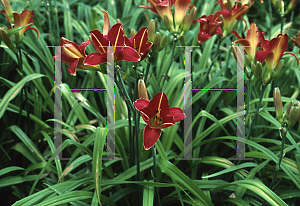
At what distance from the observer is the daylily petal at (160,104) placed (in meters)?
0.88

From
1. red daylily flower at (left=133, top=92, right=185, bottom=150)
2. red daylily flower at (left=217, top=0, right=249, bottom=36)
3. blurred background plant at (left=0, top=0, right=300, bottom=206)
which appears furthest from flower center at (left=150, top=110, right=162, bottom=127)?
red daylily flower at (left=217, top=0, right=249, bottom=36)

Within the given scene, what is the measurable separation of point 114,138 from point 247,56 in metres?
0.73

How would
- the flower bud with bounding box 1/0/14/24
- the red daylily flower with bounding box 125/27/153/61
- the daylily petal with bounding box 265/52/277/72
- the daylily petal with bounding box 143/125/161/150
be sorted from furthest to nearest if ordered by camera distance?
the flower bud with bounding box 1/0/14/24
the daylily petal with bounding box 265/52/277/72
the red daylily flower with bounding box 125/27/153/61
the daylily petal with bounding box 143/125/161/150

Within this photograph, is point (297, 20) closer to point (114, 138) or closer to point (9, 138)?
point (114, 138)

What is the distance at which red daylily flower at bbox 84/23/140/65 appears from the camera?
2.84 feet

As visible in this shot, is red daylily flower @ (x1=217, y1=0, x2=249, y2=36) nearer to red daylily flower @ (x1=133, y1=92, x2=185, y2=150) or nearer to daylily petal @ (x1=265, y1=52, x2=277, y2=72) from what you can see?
daylily petal @ (x1=265, y1=52, x2=277, y2=72)

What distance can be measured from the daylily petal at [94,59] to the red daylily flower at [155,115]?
7.0 inches

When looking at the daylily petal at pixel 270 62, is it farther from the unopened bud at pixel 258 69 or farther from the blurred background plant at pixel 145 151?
the blurred background plant at pixel 145 151

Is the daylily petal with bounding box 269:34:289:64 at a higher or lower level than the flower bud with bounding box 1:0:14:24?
lower

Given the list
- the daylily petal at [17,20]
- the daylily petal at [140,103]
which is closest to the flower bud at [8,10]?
the daylily petal at [17,20]

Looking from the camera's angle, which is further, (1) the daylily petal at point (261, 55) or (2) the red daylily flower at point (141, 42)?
(1) the daylily petal at point (261, 55)

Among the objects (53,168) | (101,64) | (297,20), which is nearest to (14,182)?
(53,168)

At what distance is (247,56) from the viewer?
1.18m

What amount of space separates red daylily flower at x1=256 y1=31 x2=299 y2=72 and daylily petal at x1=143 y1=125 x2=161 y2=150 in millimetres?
571
